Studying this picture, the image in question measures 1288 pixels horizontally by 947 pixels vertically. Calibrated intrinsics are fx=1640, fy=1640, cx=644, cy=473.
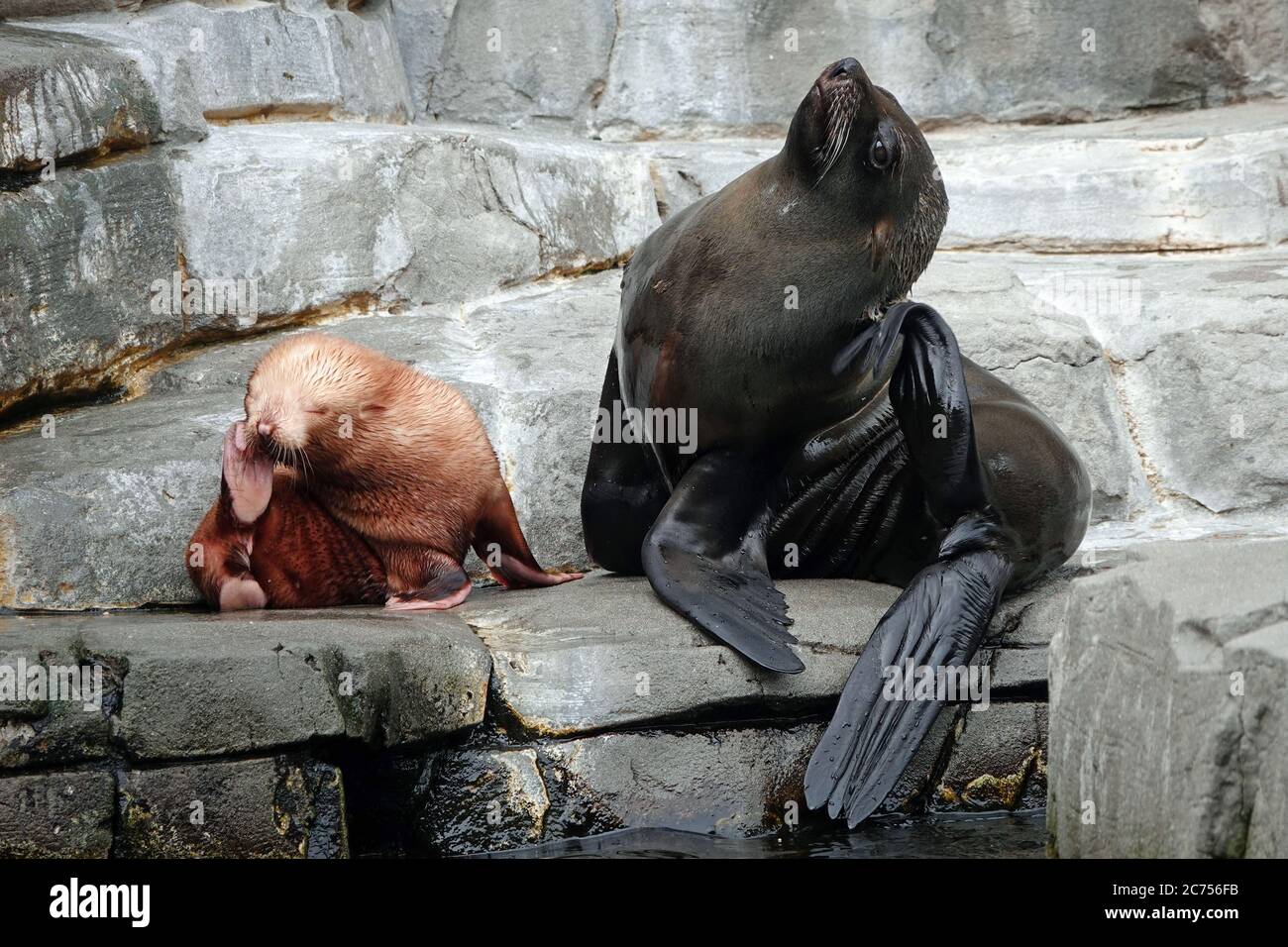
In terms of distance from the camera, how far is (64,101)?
5.00 m

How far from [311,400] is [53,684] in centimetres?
139

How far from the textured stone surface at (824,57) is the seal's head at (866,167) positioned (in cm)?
366

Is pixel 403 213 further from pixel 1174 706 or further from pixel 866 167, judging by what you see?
pixel 1174 706

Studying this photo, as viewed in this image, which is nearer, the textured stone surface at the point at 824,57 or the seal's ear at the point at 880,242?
the seal's ear at the point at 880,242

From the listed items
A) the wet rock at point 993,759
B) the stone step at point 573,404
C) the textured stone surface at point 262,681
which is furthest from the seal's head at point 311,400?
the wet rock at point 993,759

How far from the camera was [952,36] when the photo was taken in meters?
7.86

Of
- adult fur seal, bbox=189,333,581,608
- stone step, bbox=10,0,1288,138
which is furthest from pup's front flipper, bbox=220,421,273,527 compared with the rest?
stone step, bbox=10,0,1288,138

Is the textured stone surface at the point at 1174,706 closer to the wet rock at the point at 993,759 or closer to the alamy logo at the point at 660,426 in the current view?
the wet rock at the point at 993,759

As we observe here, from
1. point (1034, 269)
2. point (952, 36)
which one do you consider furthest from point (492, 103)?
point (1034, 269)

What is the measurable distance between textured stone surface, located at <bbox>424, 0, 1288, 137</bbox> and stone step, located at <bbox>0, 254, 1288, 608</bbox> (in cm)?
152

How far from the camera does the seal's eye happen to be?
13.3 feet

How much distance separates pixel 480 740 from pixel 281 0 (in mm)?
4053

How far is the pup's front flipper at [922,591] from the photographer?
12.1ft

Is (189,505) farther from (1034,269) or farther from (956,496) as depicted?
(1034,269)
